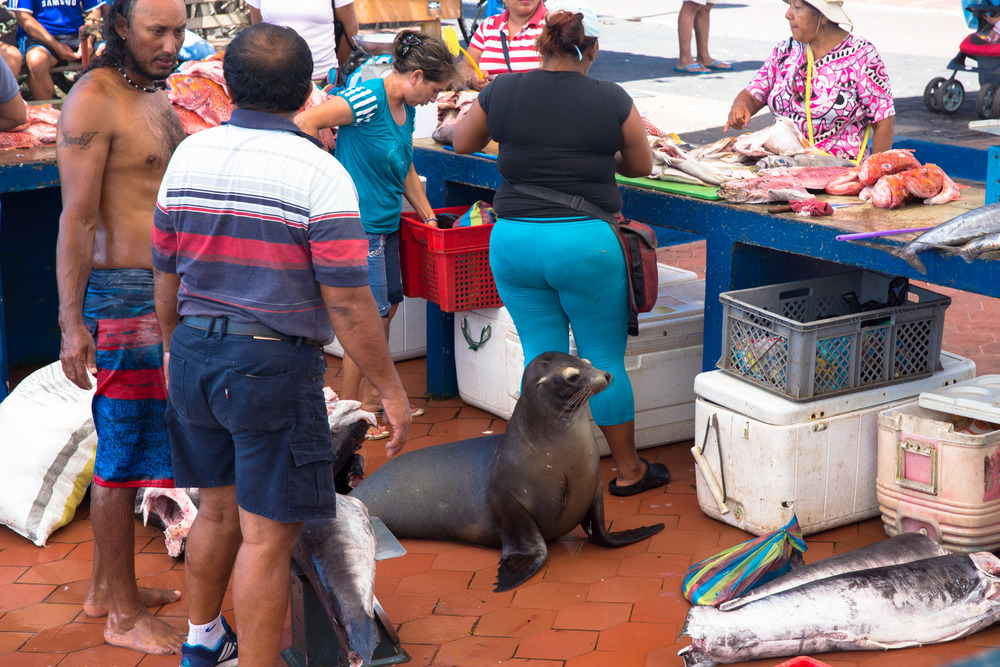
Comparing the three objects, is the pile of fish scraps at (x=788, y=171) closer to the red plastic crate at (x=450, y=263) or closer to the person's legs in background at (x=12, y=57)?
the red plastic crate at (x=450, y=263)

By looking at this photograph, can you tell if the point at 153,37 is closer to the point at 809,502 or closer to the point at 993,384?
the point at 809,502

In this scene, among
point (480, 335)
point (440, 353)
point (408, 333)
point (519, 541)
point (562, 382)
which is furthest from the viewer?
point (408, 333)

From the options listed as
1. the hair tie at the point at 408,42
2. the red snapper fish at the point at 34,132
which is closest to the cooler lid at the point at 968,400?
the hair tie at the point at 408,42

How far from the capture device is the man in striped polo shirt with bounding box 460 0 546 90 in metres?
6.27

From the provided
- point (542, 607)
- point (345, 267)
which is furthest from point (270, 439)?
point (542, 607)

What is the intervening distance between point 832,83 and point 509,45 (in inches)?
82.4

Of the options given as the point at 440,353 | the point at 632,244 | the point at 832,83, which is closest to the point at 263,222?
the point at 632,244

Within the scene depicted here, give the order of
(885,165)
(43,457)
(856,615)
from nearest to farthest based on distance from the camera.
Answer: (856,615), (885,165), (43,457)

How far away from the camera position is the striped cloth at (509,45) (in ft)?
20.6

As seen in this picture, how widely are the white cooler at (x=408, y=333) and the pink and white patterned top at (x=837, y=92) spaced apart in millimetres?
2394

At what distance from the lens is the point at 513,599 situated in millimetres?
3900

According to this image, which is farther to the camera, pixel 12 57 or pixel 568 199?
pixel 12 57

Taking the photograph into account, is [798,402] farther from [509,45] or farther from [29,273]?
[29,273]

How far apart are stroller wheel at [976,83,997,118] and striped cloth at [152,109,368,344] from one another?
11773 mm
